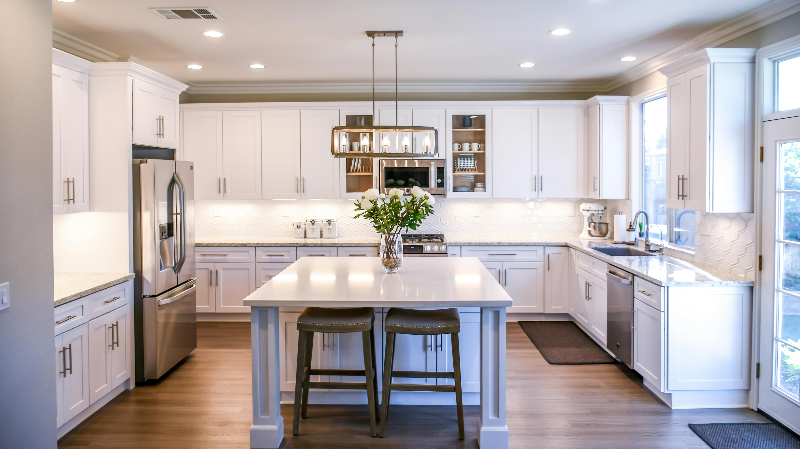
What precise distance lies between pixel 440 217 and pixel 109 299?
3.73 m

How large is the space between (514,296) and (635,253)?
1.34 metres

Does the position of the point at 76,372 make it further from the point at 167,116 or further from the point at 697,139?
the point at 697,139

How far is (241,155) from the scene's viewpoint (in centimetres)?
599

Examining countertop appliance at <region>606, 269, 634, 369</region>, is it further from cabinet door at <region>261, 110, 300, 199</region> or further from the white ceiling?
cabinet door at <region>261, 110, 300, 199</region>

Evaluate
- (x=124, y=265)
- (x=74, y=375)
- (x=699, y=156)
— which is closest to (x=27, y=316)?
(x=74, y=375)

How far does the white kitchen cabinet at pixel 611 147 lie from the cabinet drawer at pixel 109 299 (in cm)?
449

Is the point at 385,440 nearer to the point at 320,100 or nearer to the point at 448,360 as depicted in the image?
the point at 448,360

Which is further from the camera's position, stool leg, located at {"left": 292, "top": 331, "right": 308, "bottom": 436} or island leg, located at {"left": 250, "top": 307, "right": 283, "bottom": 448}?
stool leg, located at {"left": 292, "top": 331, "right": 308, "bottom": 436}

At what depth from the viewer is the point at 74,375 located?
3221 millimetres

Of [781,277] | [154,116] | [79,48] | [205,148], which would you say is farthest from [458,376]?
[205,148]

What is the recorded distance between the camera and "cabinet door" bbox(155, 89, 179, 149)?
4.32m

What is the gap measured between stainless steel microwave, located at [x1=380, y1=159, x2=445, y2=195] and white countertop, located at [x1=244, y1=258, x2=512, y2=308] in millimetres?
1966

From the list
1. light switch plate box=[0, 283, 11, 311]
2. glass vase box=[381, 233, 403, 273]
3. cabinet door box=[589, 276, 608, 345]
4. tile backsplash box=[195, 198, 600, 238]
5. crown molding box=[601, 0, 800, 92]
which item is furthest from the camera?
tile backsplash box=[195, 198, 600, 238]

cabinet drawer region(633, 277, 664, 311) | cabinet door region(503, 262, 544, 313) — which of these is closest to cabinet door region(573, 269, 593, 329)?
cabinet door region(503, 262, 544, 313)
